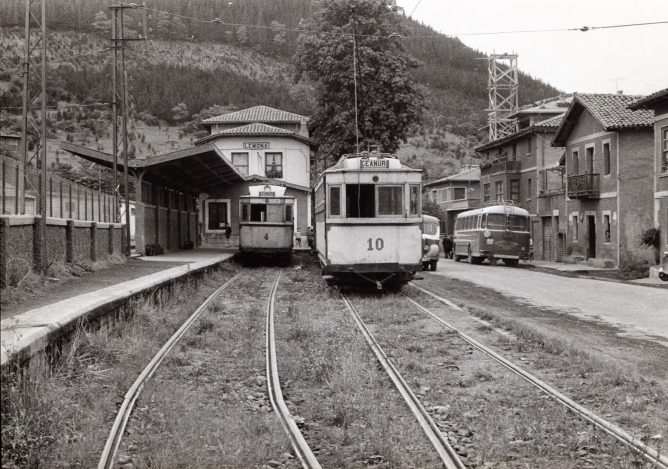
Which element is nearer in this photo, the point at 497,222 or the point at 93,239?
the point at 93,239

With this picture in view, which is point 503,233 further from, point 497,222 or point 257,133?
point 257,133

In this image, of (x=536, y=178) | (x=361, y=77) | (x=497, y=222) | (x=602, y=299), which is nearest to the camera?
(x=602, y=299)

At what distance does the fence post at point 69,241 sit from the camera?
18.3 meters

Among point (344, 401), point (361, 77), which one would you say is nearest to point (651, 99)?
point (361, 77)

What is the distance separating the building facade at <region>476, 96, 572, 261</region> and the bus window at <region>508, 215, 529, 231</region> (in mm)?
3607

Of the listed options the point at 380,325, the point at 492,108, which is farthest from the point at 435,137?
the point at 380,325

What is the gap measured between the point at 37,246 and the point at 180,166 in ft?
47.2

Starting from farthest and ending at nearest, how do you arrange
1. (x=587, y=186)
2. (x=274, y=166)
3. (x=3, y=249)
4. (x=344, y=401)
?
1. (x=274, y=166)
2. (x=587, y=186)
3. (x=3, y=249)
4. (x=344, y=401)

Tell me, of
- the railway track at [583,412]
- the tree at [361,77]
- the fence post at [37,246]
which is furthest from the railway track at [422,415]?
the tree at [361,77]

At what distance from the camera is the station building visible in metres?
27.8

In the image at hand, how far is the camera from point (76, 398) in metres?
7.19

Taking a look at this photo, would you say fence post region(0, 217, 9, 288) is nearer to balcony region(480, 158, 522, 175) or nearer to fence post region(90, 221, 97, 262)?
fence post region(90, 221, 97, 262)

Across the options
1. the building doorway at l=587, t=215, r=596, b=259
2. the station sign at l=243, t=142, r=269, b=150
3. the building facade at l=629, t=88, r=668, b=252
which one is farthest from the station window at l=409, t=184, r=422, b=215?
the station sign at l=243, t=142, r=269, b=150

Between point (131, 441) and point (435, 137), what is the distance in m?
116
